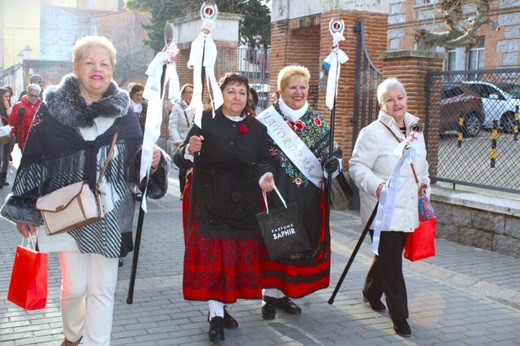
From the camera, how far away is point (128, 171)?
4.05 metres

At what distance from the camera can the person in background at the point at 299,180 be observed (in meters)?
5.17

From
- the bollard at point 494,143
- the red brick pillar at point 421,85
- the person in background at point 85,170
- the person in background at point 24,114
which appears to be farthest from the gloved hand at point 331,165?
the person in background at point 24,114

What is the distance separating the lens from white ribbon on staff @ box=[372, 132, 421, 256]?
486cm

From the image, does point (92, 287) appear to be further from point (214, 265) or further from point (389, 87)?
point (389, 87)

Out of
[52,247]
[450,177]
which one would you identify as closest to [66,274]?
[52,247]

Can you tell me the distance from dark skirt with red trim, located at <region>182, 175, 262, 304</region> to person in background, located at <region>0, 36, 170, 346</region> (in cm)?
86

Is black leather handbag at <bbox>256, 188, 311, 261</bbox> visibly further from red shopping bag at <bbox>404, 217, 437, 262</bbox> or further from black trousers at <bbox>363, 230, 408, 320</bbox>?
red shopping bag at <bbox>404, 217, 437, 262</bbox>

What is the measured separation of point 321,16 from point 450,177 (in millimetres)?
4061

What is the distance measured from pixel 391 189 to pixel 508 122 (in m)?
3.55

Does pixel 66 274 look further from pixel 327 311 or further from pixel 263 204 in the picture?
pixel 327 311

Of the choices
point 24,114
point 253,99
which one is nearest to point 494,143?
point 253,99

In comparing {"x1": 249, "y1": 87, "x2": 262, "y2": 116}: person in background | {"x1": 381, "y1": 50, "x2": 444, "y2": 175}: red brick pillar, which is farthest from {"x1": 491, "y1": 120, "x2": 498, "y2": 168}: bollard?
{"x1": 249, "y1": 87, "x2": 262, "y2": 116}: person in background

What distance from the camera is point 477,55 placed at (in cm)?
2884

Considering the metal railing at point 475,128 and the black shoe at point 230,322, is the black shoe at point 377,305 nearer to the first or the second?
the black shoe at point 230,322
